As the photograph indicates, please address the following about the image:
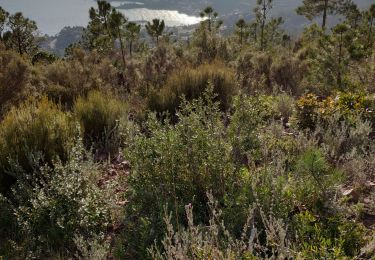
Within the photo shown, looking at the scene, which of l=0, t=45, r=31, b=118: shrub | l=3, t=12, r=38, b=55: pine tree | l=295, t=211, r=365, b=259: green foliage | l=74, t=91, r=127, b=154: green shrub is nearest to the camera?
l=295, t=211, r=365, b=259: green foliage

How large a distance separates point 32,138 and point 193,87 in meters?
2.90

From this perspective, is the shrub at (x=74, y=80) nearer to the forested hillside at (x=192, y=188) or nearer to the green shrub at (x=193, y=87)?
the green shrub at (x=193, y=87)

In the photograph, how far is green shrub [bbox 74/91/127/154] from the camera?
15.1ft

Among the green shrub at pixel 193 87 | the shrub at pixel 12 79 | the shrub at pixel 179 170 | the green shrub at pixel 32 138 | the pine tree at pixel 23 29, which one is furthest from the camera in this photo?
the pine tree at pixel 23 29

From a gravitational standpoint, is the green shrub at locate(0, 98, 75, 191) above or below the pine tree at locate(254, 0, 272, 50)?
below

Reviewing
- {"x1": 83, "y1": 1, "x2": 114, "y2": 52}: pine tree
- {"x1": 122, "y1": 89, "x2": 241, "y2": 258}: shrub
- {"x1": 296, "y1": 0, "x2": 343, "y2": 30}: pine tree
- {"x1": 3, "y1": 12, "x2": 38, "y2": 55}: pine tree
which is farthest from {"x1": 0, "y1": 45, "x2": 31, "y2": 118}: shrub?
{"x1": 296, "y1": 0, "x2": 343, "y2": 30}: pine tree

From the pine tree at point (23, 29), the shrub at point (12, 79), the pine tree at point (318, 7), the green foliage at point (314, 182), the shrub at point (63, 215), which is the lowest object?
the shrub at point (63, 215)

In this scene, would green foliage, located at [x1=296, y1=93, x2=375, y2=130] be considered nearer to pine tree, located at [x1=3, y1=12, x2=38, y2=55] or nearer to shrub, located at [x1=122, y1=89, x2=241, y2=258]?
shrub, located at [x1=122, y1=89, x2=241, y2=258]

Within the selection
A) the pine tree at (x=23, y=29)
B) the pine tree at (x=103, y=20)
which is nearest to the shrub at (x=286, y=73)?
the pine tree at (x=103, y=20)

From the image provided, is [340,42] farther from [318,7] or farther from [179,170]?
[318,7]

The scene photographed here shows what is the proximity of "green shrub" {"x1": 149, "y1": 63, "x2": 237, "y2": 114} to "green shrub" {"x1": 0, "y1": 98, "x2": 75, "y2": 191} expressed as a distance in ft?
6.14

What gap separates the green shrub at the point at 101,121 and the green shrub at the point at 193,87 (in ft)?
2.10

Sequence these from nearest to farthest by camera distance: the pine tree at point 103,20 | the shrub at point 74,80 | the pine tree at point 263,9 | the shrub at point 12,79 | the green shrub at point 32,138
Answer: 1. the green shrub at point 32,138
2. the shrub at point 12,79
3. the shrub at point 74,80
4. the pine tree at point 103,20
5. the pine tree at point 263,9

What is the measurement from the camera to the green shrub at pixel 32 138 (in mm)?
3539
